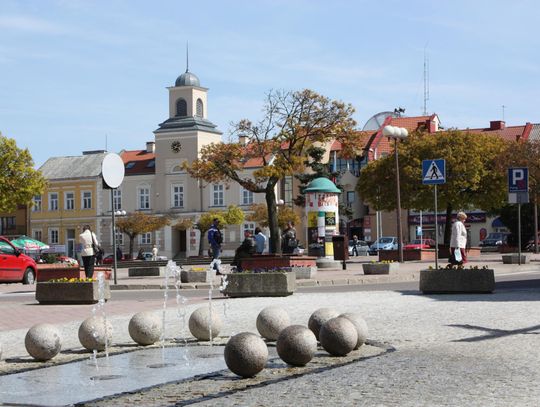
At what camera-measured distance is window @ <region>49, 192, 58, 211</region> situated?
350 ft

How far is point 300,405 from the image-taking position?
775 cm

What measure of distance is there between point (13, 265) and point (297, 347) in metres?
25.9

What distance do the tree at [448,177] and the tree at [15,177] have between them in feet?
72.2

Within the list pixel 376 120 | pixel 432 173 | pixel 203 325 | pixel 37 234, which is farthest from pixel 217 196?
pixel 203 325

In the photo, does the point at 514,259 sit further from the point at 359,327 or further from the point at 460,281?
the point at 359,327

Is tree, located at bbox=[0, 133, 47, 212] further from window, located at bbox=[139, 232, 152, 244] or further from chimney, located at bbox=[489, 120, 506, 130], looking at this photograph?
chimney, located at bbox=[489, 120, 506, 130]

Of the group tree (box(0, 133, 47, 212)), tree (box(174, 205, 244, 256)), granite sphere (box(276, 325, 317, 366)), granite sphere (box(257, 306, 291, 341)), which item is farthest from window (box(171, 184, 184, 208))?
granite sphere (box(276, 325, 317, 366))

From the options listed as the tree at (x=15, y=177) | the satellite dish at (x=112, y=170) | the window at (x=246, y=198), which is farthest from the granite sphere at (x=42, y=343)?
the window at (x=246, y=198)

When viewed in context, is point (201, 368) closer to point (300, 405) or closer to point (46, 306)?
point (300, 405)

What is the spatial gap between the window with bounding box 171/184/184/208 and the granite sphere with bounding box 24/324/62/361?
8830 cm

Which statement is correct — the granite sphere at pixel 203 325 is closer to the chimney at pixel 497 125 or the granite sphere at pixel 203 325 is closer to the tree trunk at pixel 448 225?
the tree trunk at pixel 448 225

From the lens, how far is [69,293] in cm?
2136

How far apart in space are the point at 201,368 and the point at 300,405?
9.61 ft

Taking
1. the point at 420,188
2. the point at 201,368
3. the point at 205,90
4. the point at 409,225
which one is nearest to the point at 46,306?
the point at 201,368
